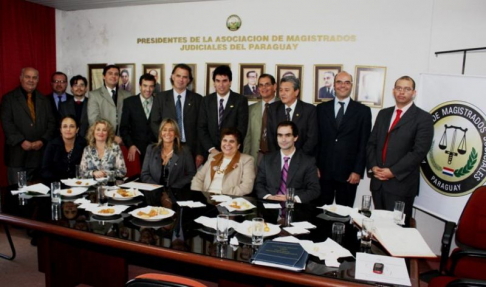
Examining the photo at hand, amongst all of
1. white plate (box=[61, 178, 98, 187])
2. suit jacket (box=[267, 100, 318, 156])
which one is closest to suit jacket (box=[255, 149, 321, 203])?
suit jacket (box=[267, 100, 318, 156])

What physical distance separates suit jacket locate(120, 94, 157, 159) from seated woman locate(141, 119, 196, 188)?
100cm

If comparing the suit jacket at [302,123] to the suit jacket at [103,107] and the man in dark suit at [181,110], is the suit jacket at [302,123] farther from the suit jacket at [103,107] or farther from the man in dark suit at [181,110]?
the suit jacket at [103,107]

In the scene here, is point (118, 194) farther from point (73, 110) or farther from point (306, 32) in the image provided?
point (306, 32)

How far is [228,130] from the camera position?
3.45 m

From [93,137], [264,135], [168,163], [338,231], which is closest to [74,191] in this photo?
[168,163]

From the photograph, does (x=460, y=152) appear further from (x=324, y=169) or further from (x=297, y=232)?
(x=297, y=232)

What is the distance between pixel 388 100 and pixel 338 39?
920 mm

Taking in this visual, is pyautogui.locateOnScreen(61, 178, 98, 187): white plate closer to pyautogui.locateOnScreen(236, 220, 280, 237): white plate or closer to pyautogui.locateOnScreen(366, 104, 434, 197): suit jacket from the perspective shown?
pyautogui.locateOnScreen(236, 220, 280, 237): white plate

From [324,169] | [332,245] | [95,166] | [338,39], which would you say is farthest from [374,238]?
[338,39]

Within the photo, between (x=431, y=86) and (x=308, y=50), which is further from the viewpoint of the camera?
(x=308, y=50)

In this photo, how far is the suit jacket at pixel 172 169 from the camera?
3.63 metres

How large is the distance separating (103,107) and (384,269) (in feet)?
13.3

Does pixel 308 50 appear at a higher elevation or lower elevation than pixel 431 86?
higher

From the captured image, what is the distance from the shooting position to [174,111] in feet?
A: 14.7
